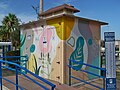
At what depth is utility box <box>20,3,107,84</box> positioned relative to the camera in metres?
7.23

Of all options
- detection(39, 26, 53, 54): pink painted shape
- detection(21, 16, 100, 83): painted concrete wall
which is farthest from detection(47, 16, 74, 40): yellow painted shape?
detection(39, 26, 53, 54): pink painted shape

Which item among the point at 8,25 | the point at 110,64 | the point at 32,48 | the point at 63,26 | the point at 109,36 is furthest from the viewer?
the point at 8,25

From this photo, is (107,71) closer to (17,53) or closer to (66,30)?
(66,30)

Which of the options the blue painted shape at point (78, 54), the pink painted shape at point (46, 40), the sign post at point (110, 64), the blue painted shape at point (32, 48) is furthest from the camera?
the blue painted shape at point (32, 48)

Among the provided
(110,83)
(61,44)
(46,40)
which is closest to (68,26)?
(61,44)

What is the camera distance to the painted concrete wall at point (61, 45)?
7234mm

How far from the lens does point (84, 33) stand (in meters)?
8.06

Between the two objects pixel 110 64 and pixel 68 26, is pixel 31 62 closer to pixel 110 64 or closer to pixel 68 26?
A: pixel 68 26

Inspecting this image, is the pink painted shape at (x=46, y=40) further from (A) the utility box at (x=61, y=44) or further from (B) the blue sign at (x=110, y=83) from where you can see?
(B) the blue sign at (x=110, y=83)

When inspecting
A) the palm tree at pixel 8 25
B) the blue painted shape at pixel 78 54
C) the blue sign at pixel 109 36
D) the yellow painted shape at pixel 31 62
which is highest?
the palm tree at pixel 8 25

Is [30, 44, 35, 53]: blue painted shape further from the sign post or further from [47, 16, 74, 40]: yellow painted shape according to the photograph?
the sign post

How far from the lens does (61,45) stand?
284 inches

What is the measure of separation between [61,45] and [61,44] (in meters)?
0.04

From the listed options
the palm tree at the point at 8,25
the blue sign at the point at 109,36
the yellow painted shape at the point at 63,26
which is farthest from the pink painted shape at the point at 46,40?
the palm tree at the point at 8,25
